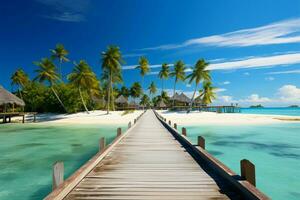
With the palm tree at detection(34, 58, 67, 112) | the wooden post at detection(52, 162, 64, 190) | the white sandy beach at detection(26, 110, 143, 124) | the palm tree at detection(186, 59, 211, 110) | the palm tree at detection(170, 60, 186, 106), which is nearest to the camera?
the wooden post at detection(52, 162, 64, 190)

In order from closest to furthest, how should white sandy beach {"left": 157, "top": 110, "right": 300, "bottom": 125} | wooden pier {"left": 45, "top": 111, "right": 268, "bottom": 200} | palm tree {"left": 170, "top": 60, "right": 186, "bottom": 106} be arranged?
1. wooden pier {"left": 45, "top": 111, "right": 268, "bottom": 200}
2. white sandy beach {"left": 157, "top": 110, "right": 300, "bottom": 125}
3. palm tree {"left": 170, "top": 60, "right": 186, "bottom": 106}

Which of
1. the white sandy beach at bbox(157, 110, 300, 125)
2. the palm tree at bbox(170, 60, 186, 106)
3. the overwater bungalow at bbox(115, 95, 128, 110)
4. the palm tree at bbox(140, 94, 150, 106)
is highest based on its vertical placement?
the palm tree at bbox(170, 60, 186, 106)

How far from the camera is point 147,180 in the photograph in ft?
15.9

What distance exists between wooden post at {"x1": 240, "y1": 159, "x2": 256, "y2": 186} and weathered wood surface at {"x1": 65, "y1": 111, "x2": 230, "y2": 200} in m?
0.47

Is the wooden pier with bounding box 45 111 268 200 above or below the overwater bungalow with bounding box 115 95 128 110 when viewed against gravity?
→ below

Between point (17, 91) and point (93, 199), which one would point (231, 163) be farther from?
point (17, 91)

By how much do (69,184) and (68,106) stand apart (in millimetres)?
40082

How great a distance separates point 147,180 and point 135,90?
7498 cm

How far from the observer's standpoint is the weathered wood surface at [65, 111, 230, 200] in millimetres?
4086

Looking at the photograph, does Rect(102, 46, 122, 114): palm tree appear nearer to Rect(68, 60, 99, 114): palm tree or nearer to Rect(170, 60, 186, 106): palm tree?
Rect(68, 60, 99, 114): palm tree

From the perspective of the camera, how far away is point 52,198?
11.6ft

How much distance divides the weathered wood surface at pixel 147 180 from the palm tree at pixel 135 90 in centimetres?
7214

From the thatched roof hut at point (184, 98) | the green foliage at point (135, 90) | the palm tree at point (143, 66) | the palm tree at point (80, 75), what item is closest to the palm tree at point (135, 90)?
the green foliage at point (135, 90)

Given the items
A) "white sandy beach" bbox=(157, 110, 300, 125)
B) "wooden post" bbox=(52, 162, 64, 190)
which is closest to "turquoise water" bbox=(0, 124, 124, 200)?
"wooden post" bbox=(52, 162, 64, 190)
